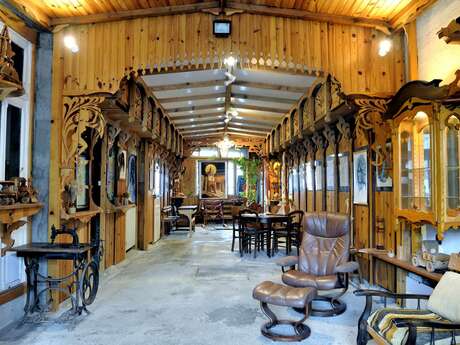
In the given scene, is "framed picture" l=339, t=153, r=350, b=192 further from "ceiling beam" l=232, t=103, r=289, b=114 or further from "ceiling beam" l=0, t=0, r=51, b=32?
"ceiling beam" l=0, t=0, r=51, b=32

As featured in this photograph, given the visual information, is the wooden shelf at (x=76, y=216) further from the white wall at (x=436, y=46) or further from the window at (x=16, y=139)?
the white wall at (x=436, y=46)

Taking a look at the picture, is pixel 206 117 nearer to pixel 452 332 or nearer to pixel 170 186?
pixel 170 186

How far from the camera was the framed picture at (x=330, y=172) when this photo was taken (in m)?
6.20

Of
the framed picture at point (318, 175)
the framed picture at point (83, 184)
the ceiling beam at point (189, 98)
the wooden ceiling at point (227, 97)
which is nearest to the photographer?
the framed picture at point (83, 184)

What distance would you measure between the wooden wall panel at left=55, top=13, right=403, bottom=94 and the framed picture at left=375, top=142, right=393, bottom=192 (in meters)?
0.74

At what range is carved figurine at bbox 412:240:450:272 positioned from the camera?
2.92 metres

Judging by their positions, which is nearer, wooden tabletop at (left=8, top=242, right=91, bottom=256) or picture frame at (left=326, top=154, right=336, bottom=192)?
wooden tabletop at (left=8, top=242, right=91, bottom=256)

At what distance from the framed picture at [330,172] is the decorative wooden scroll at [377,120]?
2.20 metres

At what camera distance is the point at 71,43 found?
145 inches

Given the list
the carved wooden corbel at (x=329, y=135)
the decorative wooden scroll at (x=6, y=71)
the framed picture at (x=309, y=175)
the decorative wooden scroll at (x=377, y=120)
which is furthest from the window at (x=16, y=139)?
the framed picture at (x=309, y=175)

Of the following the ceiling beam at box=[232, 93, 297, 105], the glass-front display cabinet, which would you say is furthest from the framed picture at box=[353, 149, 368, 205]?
the ceiling beam at box=[232, 93, 297, 105]

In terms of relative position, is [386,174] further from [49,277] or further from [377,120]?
[49,277]

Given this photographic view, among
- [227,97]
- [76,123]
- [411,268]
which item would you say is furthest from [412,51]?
[227,97]

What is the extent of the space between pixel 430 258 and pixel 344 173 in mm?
2739
